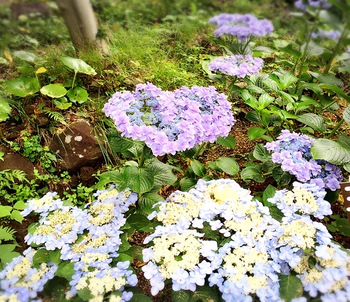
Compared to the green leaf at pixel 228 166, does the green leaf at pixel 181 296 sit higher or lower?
higher

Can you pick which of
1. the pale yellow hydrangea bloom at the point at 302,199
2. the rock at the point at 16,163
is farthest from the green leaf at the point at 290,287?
the rock at the point at 16,163

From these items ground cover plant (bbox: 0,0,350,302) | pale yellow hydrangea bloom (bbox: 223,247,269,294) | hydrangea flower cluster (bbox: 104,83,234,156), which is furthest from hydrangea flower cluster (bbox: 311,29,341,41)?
pale yellow hydrangea bloom (bbox: 223,247,269,294)

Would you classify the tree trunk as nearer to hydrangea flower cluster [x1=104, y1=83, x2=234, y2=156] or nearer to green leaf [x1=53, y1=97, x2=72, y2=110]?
green leaf [x1=53, y1=97, x2=72, y2=110]

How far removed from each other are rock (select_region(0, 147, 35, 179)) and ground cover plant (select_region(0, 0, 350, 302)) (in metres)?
0.03

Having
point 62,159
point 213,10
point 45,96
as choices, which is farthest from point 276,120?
point 45,96

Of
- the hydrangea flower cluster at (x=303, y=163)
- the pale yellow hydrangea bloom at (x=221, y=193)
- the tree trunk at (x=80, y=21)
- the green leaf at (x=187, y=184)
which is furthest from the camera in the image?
the tree trunk at (x=80, y=21)

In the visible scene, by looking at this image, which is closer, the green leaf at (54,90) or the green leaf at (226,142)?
the green leaf at (226,142)

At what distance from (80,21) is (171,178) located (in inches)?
41.7

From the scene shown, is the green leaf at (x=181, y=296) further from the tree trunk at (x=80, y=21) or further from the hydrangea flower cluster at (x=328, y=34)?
the tree trunk at (x=80, y=21)

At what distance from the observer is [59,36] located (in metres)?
2.14

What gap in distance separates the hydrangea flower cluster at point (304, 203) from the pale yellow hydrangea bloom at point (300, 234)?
61mm

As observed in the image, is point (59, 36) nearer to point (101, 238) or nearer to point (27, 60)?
point (27, 60)

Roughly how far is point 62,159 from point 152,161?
0.62 metres

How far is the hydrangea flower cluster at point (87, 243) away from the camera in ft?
3.29
